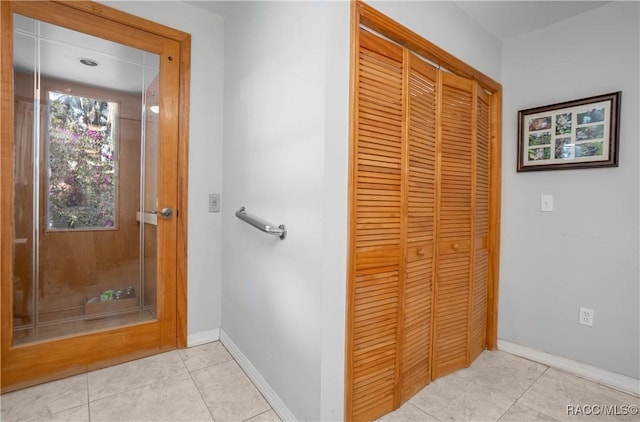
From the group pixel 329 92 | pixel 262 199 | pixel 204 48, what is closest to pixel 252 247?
pixel 262 199

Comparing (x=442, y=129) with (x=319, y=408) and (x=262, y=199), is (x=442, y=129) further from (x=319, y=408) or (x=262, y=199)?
(x=319, y=408)

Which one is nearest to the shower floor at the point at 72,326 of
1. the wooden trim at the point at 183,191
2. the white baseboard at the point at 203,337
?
the wooden trim at the point at 183,191

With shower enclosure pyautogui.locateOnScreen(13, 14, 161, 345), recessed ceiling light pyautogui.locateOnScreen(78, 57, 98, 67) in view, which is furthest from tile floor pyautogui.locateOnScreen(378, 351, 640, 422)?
recessed ceiling light pyautogui.locateOnScreen(78, 57, 98, 67)

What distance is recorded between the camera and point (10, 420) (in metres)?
1.42

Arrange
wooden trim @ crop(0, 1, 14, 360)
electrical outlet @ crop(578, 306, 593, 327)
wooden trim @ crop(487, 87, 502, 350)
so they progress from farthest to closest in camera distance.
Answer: wooden trim @ crop(487, 87, 502, 350) → electrical outlet @ crop(578, 306, 593, 327) → wooden trim @ crop(0, 1, 14, 360)

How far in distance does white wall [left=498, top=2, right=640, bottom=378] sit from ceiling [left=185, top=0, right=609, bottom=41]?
0.08m

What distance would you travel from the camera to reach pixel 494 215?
225 centimetres

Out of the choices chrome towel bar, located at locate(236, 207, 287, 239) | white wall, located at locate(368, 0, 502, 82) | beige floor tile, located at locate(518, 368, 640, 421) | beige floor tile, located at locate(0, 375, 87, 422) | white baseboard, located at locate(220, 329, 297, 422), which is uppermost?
white wall, located at locate(368, 0, 502, 82)

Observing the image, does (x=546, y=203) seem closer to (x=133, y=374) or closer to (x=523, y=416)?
(x=523, y=416)

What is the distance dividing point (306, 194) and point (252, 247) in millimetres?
667

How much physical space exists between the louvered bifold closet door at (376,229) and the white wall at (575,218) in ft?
4.19

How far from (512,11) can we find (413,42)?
957mm

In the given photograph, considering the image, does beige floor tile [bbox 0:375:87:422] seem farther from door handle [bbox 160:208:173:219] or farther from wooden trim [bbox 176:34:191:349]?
door handle [bbox 160:208:173:219]

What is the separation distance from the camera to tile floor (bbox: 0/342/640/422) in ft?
4.90
